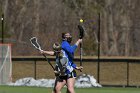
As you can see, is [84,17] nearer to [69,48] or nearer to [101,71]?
[101,71]

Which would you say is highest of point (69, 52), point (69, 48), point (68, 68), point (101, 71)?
point (69, 48)

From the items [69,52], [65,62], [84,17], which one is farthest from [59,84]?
[84,17]

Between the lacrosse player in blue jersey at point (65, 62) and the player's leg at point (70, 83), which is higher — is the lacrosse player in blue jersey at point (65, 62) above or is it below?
above

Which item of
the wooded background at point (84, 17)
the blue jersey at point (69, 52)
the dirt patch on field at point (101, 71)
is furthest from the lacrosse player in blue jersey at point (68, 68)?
the wooded background at point (84, 17)

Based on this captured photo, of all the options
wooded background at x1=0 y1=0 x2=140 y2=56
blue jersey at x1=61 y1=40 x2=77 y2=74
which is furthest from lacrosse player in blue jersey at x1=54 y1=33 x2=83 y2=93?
wooded background at x1=0 y1=0 x2=140 y2=56

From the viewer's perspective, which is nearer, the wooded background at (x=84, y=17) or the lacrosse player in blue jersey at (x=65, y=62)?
the lacrosse player in blue jersey at (x=65, y=62)

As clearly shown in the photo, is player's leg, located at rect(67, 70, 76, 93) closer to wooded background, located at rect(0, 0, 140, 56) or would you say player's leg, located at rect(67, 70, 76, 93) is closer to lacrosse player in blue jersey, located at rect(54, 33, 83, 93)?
lacrosse player in blue jersey, located at rect(54, 33, 83, 93)

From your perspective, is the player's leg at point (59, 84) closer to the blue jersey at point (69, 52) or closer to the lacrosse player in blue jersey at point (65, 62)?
the lacrosse player in blue jersey at point (65, 62)

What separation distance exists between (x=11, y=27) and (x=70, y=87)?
3201 cm

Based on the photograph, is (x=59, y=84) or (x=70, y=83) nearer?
(x=70, y=83)

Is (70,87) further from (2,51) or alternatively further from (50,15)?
(50,15)

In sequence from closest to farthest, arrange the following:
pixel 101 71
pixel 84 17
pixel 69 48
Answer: pixel 69 48 < pixel 101 71 < pixel 84 17

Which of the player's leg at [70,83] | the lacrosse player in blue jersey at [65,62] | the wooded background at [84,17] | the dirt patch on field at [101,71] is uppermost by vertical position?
the wooded background at [84,17]

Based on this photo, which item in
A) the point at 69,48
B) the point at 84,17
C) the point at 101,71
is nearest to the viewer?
the point at 69,48
